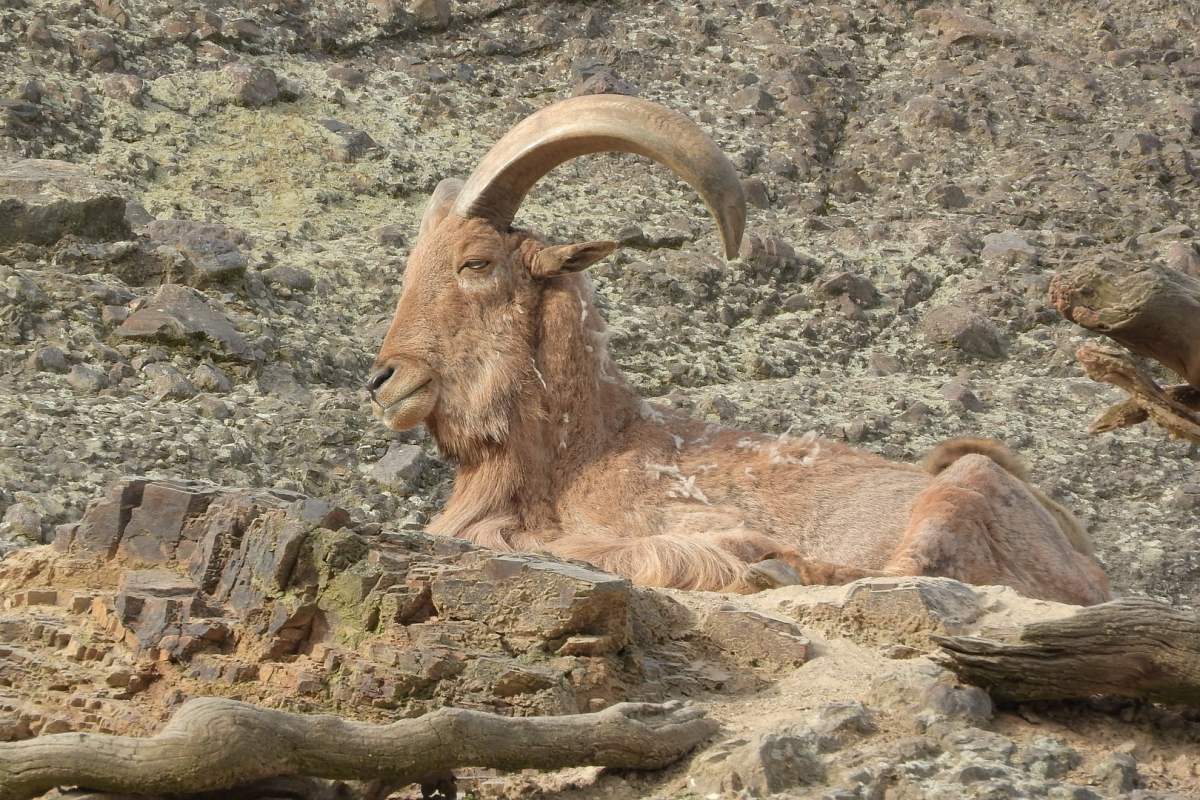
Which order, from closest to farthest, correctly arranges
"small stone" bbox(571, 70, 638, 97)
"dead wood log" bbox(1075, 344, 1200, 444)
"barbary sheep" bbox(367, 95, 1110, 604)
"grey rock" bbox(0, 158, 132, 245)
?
"dead wood log" bbox(1075, 344, 1200, 444) → "barbary sheep" bbox(367, 95, 1110, 604) → "grey rock" bbox(0, 158, 132, 245) → "small stone" bbox(571, 70, 638, 97)

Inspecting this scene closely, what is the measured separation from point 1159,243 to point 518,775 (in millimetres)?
9871

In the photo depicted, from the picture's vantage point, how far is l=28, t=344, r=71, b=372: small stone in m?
10.3

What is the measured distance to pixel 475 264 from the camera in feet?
28.1

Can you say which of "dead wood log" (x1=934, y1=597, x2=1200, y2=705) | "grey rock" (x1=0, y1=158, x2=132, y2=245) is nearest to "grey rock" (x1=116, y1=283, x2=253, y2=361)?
"grey rock" (x1=0, y1=158, x2=132, y2=245)

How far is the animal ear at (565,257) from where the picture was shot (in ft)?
27.9

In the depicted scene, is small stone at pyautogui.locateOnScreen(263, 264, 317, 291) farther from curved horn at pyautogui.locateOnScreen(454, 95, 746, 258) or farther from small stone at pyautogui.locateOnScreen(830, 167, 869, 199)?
small stone at pyautogui.locateOnScreen(830, 167, 869, 199)

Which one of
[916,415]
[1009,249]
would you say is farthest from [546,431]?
[1009,249]

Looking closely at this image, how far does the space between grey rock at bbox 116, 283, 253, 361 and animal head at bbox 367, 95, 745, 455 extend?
2533 millimetres

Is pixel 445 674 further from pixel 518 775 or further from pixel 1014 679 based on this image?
pixel 1014 679

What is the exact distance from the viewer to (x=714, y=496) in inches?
320

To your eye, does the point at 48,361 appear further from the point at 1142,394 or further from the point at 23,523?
the point at 1142,394

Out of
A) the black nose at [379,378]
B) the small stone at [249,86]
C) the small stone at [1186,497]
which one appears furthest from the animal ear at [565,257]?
the small stone at [249,86]

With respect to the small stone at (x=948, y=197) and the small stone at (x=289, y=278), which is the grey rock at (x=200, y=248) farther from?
the small stone at (x=948, y=197)

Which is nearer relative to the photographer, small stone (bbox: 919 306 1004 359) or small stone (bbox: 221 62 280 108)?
small stone (bbox: 919 306 1004 359)
